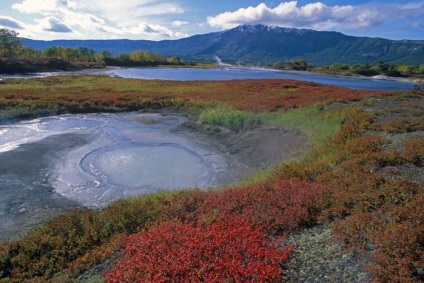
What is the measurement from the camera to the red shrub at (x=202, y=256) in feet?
24.3

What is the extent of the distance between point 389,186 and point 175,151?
15.8 meters

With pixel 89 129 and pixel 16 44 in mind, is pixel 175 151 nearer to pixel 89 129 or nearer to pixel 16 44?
pixel 89 129

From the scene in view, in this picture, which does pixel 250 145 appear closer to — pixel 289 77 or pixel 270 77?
pixel 270 77

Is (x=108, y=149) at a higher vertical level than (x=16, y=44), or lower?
lower

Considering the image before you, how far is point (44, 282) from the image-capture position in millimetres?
8359

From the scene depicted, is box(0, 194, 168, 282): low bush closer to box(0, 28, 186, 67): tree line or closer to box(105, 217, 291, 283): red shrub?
box(105, 217, 291, 283): red shrub

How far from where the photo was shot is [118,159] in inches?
858

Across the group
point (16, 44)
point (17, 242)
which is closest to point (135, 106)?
point (17, 242)

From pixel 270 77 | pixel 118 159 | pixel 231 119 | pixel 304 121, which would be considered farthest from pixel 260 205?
pixel 270 77

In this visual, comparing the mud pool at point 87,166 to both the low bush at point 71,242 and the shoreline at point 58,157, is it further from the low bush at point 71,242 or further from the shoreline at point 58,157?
the low bush at point 71,242

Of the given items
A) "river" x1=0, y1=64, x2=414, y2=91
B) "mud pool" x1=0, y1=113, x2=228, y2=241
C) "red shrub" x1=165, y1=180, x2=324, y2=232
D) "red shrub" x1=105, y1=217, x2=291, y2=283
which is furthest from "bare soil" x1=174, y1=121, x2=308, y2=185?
"river" x1=0, y1=64, x2=414, y2=91

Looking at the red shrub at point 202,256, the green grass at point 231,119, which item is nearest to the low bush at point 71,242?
the red shrub at point 202,256

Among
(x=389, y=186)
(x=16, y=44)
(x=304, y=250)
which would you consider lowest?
(x=304, y=250)

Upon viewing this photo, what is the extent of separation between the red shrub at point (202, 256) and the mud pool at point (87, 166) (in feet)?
21.2
